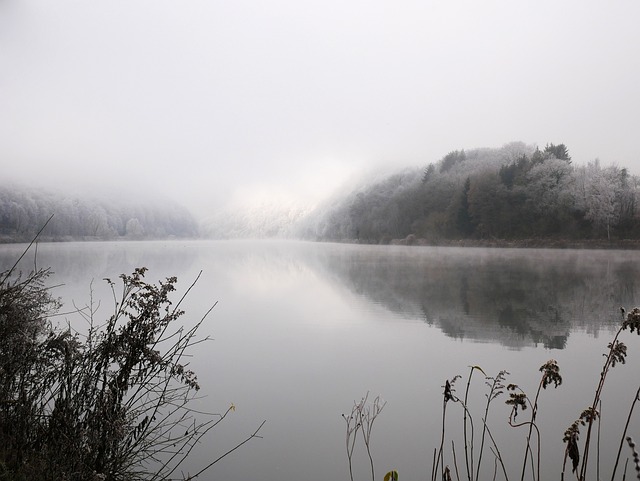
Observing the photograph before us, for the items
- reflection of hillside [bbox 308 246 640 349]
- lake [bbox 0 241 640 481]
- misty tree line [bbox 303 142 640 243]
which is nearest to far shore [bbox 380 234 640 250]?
misty tree line [bbox 303 142 640 243]

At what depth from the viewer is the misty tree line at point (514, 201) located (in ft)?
157

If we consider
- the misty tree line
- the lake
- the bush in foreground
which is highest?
the misty tree line

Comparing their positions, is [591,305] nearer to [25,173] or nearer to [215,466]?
[215,466]

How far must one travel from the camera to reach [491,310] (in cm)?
1238

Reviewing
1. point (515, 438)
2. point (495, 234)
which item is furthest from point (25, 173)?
point (515, 438)

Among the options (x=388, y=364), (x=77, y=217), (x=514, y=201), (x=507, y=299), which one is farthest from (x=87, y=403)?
(x=77, y=217)

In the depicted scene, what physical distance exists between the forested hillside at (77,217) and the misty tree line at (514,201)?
53.6 m

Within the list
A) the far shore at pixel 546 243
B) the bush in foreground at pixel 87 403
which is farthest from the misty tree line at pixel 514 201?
the bush in foreground at pixel 87 403

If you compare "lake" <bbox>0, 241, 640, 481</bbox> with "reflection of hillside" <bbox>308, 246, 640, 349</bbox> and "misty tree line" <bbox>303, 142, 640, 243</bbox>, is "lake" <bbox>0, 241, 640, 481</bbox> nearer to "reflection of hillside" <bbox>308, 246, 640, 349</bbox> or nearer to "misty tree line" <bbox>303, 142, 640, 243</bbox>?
"reflection of hillside" <bbox>308, 246, 640, 349</bbox>

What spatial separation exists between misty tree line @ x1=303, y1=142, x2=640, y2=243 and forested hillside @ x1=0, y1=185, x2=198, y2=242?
2109 inches

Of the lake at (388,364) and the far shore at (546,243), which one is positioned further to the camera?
the far shore at (546,243)

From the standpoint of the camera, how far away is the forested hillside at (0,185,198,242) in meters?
85.2

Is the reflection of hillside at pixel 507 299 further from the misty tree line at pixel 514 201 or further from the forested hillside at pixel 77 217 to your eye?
the forested hillside at pixel 77 217

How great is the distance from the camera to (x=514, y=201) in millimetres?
55781
